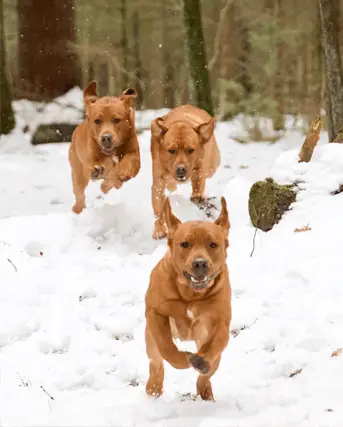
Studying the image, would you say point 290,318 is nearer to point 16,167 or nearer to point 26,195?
point 26,195

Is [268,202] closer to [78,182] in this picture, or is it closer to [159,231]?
[159,231]

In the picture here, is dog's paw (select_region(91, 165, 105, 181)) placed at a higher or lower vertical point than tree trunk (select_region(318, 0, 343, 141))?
lower

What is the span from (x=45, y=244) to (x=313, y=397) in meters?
4.27

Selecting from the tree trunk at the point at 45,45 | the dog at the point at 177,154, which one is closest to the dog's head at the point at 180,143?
the dog at the point at 177,154

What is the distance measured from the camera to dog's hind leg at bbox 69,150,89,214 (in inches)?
351

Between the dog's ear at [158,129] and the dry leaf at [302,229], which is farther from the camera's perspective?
the dog's ear at [158,129]

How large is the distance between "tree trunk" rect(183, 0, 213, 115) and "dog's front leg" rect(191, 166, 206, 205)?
5227 millimetres

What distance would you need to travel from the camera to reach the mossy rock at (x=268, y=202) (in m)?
7.90

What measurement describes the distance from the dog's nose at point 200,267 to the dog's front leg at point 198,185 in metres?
4.43

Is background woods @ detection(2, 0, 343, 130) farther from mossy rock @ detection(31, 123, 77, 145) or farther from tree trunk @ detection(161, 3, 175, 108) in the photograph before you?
mossy rock @ detection(31, 123, 77, 145)

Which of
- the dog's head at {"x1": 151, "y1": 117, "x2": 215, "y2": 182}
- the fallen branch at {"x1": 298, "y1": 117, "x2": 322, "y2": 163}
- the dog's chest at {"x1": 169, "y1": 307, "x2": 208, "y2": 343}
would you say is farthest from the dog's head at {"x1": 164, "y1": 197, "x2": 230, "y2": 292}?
the fallen branch at {"x1": 298, "y1": 117, "x2": 322, "y2": 163}

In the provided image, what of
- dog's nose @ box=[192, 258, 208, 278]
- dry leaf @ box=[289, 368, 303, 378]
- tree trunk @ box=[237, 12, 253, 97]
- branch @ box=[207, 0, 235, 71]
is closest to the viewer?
dog's nose @ box=[192, 258, 208, 278]

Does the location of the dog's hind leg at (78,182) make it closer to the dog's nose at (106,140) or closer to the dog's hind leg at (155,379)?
the dog's nose at (106,140)

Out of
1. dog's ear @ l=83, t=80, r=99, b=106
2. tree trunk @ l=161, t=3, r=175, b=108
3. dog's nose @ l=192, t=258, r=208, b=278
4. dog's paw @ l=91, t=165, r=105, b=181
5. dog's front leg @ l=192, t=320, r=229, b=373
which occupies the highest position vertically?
dog's ear @ l=83, t=80, r=99, b=106
